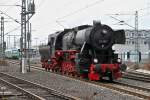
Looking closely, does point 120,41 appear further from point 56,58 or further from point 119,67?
point 56,58

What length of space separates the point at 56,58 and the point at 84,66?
8545 millimetres

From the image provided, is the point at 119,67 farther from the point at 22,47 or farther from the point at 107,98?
the point at 22,47

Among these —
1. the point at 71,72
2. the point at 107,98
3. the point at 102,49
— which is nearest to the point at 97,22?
the point at 102,49

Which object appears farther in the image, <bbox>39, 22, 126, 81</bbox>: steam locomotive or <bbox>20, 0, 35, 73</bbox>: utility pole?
<bbox>20, 0, 35, 73</bbox>: utility pole

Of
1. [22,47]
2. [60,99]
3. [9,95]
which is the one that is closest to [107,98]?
[60,99]

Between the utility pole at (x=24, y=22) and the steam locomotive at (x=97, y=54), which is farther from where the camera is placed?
the utility pole at (x=24, y=22)

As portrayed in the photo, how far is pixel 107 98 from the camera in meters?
16.5

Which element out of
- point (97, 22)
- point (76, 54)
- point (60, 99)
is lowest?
point (60, 99)

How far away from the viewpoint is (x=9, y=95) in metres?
17.4

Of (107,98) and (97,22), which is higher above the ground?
(97,22)

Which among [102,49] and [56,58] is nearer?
[102,49]

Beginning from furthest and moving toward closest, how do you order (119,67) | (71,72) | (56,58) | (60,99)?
(56,58)
(71,72)
(119,67)
(60,99)

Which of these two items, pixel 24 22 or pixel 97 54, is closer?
pixel 97 54

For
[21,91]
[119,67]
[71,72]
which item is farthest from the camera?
[71,72]
